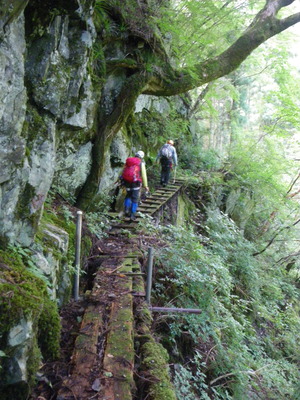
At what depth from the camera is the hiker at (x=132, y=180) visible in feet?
28.3

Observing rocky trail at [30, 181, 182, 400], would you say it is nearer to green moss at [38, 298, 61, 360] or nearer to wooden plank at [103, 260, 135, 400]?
wooden plank at [103, 260, 135, 400]

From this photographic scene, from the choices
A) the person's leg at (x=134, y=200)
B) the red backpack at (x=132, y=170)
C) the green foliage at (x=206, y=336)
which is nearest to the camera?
the green foliage at (x=206, y=336)

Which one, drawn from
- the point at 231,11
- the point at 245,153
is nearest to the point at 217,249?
the point at 245,153

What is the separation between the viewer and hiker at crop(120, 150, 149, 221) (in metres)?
8.63

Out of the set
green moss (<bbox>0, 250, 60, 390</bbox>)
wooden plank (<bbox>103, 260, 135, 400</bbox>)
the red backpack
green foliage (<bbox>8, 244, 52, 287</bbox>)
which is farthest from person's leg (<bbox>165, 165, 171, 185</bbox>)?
green moss (<bbox>0, 250, 60, 390</bbox>)

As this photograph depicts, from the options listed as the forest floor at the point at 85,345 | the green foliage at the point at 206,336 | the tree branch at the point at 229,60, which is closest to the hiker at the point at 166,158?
the tree branch at the point at 229,60

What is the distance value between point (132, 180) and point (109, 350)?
18.3 ft

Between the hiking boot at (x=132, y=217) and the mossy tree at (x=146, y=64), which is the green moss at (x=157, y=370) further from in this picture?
the hiking boot at (x=132, y=217)

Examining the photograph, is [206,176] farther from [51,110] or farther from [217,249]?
[51,110]

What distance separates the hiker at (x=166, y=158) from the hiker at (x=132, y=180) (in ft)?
10.9

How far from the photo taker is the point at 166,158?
12.2 m

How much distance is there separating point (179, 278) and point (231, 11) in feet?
37.7

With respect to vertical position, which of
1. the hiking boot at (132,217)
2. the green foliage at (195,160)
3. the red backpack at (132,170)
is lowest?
the hiking boot at (132,217)

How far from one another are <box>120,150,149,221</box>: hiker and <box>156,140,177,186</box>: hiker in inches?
131
